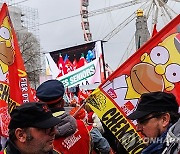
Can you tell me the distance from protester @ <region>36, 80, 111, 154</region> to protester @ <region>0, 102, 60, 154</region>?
0.65 m

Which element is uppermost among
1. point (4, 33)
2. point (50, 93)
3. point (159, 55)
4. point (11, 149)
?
point (4, 33)

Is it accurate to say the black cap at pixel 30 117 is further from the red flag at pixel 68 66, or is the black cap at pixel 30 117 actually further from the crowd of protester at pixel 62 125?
the red flag at pixel 68 66

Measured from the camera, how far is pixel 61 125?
117 inches

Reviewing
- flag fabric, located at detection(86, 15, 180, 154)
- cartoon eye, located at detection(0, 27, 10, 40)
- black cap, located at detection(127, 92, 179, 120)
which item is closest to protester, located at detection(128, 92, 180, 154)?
black cap, located at detection(127, 92, 179, 120)

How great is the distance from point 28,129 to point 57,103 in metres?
0.79

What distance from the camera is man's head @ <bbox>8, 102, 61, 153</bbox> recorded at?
7.44 ft

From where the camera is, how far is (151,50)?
3.61 m

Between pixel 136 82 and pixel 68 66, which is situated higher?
pixel 68 66

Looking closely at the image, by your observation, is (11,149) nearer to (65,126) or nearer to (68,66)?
(65,126)

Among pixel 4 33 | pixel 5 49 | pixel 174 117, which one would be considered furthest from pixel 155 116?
pixel 4 33

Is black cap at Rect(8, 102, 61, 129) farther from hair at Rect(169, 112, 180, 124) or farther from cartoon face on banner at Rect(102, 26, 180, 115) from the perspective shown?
cartoon face on banner at Rect(102, 26, 180, 115)

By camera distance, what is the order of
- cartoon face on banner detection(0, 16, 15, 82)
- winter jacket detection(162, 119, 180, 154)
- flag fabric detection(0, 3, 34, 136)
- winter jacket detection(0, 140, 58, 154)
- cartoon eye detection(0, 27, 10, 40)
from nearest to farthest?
winter jacket detection(162, 119, 180, 154) → winter jacket detection(0, 140, 58, 154) → flag fabric detection(0, 3, 34, 136) → cartoon face on banner detection(0, 16, 15, 82) → cartoon eye detection(0, 27, 10, 40)

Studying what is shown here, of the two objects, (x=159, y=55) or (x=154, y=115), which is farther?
(x=159, y=55)

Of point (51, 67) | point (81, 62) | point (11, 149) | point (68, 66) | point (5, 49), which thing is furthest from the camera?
point (51, 67)
